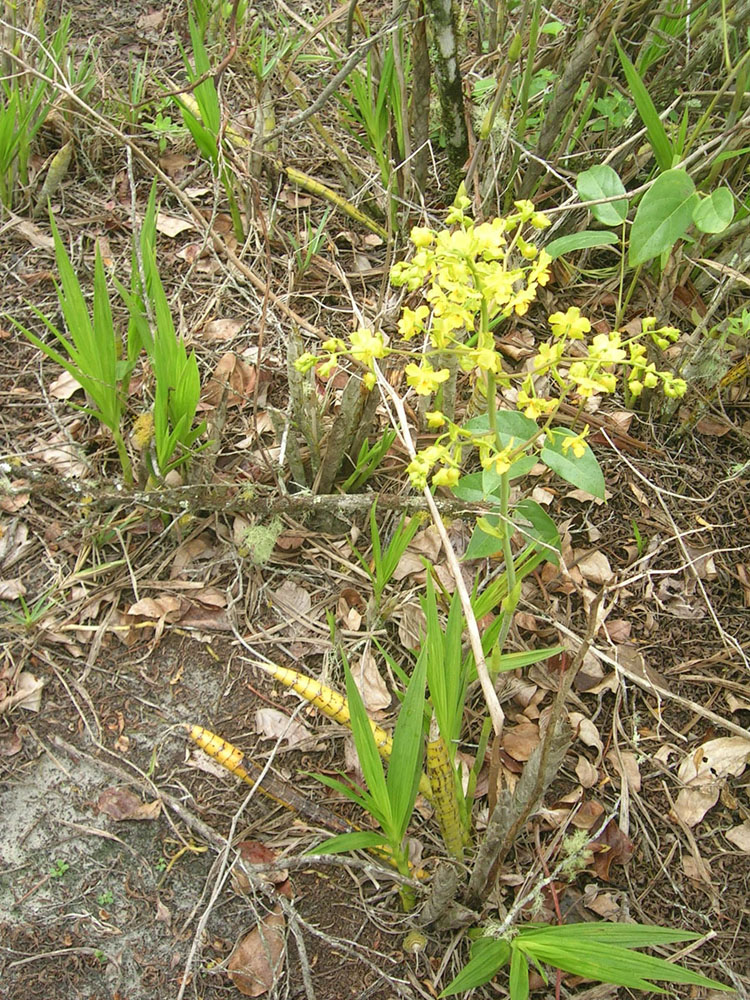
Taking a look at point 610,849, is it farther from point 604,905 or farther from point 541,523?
→ point 541,523

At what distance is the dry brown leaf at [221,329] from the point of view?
79.9 inches

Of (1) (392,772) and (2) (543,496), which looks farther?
(2) (543,496)

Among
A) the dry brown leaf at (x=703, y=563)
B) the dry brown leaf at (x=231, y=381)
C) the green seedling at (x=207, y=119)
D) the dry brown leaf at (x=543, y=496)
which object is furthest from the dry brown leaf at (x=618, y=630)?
the green seedling at (x=207, y=119)

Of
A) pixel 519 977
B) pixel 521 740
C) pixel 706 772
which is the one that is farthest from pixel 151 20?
pixel 519 977

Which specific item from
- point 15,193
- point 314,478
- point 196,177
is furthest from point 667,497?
point 15,193

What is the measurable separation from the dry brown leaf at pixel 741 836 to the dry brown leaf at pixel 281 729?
81 cm

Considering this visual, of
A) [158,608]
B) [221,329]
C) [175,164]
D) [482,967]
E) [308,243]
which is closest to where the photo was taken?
[482,967]

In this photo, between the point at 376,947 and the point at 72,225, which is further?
the point at 72,225

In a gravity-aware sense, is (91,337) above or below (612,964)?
above

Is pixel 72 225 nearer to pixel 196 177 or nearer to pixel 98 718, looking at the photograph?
pixel 196 177

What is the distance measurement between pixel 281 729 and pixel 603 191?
127 centimetres

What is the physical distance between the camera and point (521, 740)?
1.54 m

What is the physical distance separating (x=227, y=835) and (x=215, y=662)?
0.35 meters

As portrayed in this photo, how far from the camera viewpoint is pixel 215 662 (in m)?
1.62
